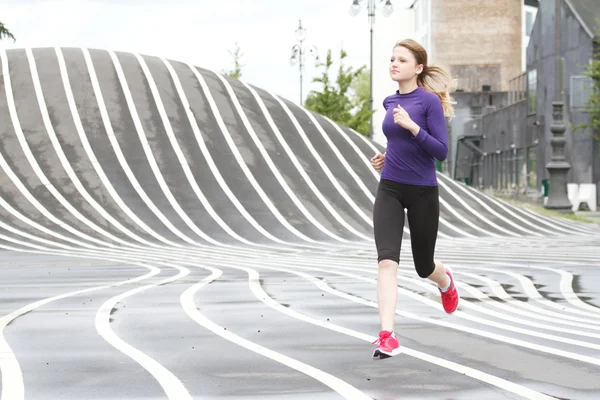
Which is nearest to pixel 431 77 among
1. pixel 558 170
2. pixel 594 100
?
pixel 558 170

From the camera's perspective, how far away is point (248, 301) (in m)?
10.7

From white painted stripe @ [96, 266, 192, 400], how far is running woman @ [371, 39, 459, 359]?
1499 mm

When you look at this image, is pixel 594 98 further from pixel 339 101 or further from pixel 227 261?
pixel 227 261

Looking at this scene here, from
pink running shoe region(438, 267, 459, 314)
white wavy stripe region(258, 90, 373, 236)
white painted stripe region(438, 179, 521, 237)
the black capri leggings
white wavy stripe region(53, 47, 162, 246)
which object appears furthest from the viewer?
white wavy stripe region(258, 90, 373, 236)

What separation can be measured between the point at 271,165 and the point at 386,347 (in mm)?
23073

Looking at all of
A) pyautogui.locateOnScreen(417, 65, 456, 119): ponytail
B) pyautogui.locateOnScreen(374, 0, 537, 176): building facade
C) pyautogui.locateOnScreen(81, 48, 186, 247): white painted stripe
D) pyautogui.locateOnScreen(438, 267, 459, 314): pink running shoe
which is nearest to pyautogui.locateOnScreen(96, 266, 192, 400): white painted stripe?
pyautogui.locateOnScreen(438, 267, 459, 314): pink running shoe

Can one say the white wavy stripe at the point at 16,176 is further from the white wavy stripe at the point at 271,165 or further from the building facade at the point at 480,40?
the building facade at the point at 480,40

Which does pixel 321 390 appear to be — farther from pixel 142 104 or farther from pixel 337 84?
pixel 337 84

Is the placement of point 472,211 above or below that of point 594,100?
below

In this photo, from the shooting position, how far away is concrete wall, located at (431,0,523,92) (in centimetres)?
8756

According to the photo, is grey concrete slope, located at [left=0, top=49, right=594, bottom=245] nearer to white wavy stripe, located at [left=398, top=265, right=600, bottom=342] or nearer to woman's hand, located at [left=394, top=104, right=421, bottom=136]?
white wavy stripe, located at [left=398, top=265, right=600, bottom=342]

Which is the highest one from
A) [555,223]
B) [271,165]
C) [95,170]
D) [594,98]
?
[594,98]

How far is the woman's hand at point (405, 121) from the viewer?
734 centimetres

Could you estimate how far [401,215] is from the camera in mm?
7566
